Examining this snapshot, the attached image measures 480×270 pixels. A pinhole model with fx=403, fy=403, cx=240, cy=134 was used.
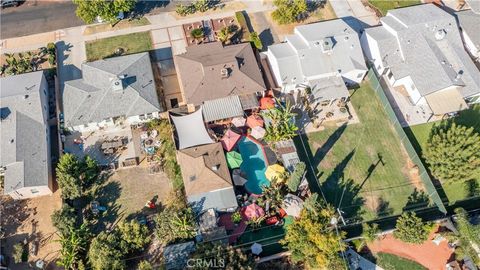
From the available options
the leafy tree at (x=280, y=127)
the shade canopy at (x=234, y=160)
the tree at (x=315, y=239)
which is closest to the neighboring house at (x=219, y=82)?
the leafy tree at (x=280, y=127)

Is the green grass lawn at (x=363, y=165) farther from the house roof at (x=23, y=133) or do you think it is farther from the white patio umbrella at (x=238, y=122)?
the house roof at (x=23, y=133)

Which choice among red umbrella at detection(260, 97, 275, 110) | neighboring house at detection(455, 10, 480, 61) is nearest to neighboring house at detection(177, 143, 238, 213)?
red umbrella at detection(260, 97, 275, 110)

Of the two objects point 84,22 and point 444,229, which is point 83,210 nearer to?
point 84,22

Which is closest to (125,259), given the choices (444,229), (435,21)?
(444,229)

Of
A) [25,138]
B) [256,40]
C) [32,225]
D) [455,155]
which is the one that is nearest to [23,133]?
[25,138]

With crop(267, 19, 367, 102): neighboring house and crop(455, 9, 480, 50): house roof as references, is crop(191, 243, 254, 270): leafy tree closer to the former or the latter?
crop(267, 19, 367, 102): neighboring house
